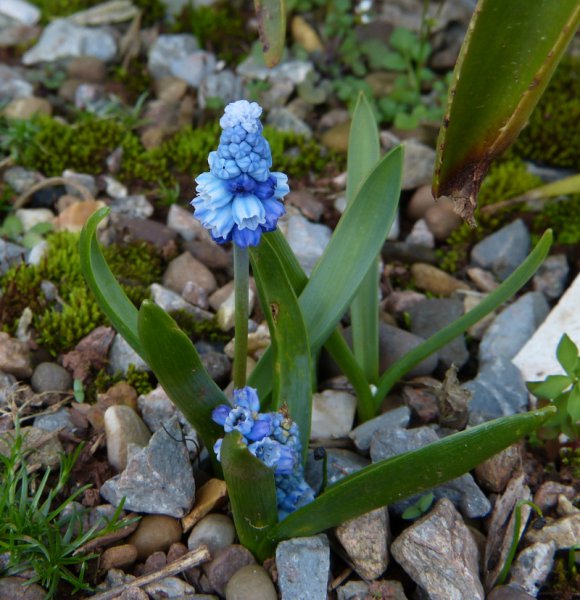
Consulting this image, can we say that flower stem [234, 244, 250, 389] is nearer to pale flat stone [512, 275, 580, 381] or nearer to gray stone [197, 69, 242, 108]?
pale flat stone [512, 275, 580, 381]

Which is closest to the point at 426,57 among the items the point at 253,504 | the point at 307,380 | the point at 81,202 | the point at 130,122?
the point at 130,122

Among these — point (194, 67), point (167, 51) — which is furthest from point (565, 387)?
point (167, 51)

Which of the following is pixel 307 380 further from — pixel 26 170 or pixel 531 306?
pixel 26 170

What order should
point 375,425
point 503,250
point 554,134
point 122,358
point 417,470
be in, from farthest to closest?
point 554,134 → point 503,250 → point 122,358 → point 375,425 → point 417,470

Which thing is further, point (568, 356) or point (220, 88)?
point (220, 88)

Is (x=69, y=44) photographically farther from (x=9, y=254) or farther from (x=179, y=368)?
(x=179, y=368)

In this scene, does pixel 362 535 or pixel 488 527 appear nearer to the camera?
pixel 362 535

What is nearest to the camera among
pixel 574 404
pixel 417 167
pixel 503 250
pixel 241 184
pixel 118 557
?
pixel 241 184

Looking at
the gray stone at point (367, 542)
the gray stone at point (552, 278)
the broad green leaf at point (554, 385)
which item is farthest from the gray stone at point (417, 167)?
the gray stone at point (367, 542)
